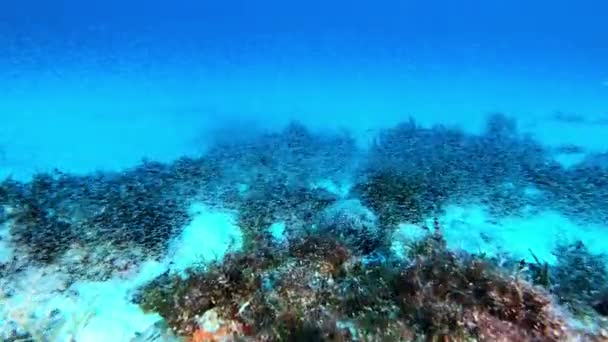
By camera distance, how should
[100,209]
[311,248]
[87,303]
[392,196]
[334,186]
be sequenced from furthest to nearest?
[334,186] → [392,196] → [100,209] → [311,248] → [87,303]

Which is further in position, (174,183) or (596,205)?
(174,183)

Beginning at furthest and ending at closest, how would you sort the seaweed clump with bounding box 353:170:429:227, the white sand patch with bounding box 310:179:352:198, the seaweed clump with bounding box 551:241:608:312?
1. the white sand patch with bounding box 310:179:352:198
2. the seaweed clump with bounding box 353:170:429:227
3. the seaweed clump with bounding box 551:241:608:312

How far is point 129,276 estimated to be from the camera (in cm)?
804

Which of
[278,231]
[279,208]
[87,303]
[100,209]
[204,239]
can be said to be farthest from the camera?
[279,208]

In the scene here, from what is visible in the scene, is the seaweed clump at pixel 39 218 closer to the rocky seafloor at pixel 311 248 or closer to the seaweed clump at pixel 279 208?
the rocky seafloor at pixel 311 248

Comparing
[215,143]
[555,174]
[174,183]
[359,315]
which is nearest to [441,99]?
Answer: [555,174]

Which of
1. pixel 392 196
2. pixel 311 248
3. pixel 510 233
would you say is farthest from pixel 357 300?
pixel 510 233

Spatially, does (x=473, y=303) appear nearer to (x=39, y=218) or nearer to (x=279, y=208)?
(x=279, y=208)

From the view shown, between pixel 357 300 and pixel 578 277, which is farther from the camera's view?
pixel 578 277

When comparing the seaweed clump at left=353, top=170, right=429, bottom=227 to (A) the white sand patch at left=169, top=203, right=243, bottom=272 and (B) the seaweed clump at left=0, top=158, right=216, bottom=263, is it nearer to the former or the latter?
(A) the white sand patch at left=169, top=203, right=243, bottom=272

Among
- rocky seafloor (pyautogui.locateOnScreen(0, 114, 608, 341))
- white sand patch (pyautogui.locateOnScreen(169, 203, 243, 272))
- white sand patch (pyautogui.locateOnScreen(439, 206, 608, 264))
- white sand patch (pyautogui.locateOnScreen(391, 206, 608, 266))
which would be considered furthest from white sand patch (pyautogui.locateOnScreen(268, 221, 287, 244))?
white sand patch (pyautogui.locateOnScreen(439, 206, 608, 264))

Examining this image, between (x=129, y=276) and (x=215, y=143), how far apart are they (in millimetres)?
8566

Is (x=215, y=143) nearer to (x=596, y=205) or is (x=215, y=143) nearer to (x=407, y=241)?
(x=407, y=241)

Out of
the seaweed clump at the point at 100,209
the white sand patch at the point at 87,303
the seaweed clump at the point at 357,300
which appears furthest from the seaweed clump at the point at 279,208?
the seaweed clump at the point at 357,300
